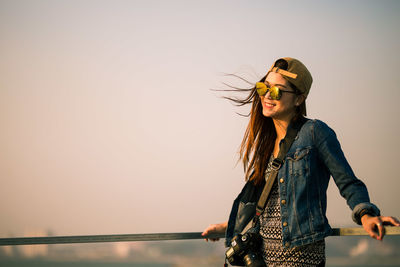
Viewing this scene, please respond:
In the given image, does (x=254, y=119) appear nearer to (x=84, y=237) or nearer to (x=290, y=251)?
(x=290, y=251)

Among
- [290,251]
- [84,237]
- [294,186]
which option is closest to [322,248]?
[290,251]

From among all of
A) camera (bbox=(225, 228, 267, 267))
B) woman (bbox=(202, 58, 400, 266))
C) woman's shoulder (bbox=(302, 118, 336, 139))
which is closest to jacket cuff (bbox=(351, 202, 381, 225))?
woman (bbox=(202, 58, 400, 266))

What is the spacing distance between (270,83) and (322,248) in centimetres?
124

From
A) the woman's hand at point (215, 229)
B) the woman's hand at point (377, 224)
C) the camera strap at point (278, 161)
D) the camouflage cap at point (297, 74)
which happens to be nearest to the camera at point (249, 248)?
the camera strap at point (278, 161)

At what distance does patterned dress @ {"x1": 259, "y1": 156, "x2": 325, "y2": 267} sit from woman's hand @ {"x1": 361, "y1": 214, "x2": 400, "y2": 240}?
0.54 meters

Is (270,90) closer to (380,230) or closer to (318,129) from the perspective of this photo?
(318,129)

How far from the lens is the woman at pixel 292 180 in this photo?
9.71 ft

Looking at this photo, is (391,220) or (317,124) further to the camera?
(317,124)

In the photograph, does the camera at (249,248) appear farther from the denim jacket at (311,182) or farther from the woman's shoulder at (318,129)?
the woman's shoulder at (318,129)

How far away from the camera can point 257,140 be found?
370 centimetres

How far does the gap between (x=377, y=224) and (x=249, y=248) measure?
1083 millimetres

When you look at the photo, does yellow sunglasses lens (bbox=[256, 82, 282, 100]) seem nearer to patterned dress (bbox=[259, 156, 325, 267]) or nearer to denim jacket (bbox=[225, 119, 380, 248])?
denim jacket (bbox=[225, 119, 380, 248])

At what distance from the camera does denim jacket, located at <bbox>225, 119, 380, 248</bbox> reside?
2954 millimetres

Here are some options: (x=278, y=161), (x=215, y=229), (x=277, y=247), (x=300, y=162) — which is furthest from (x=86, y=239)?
(x=300, y=162)
